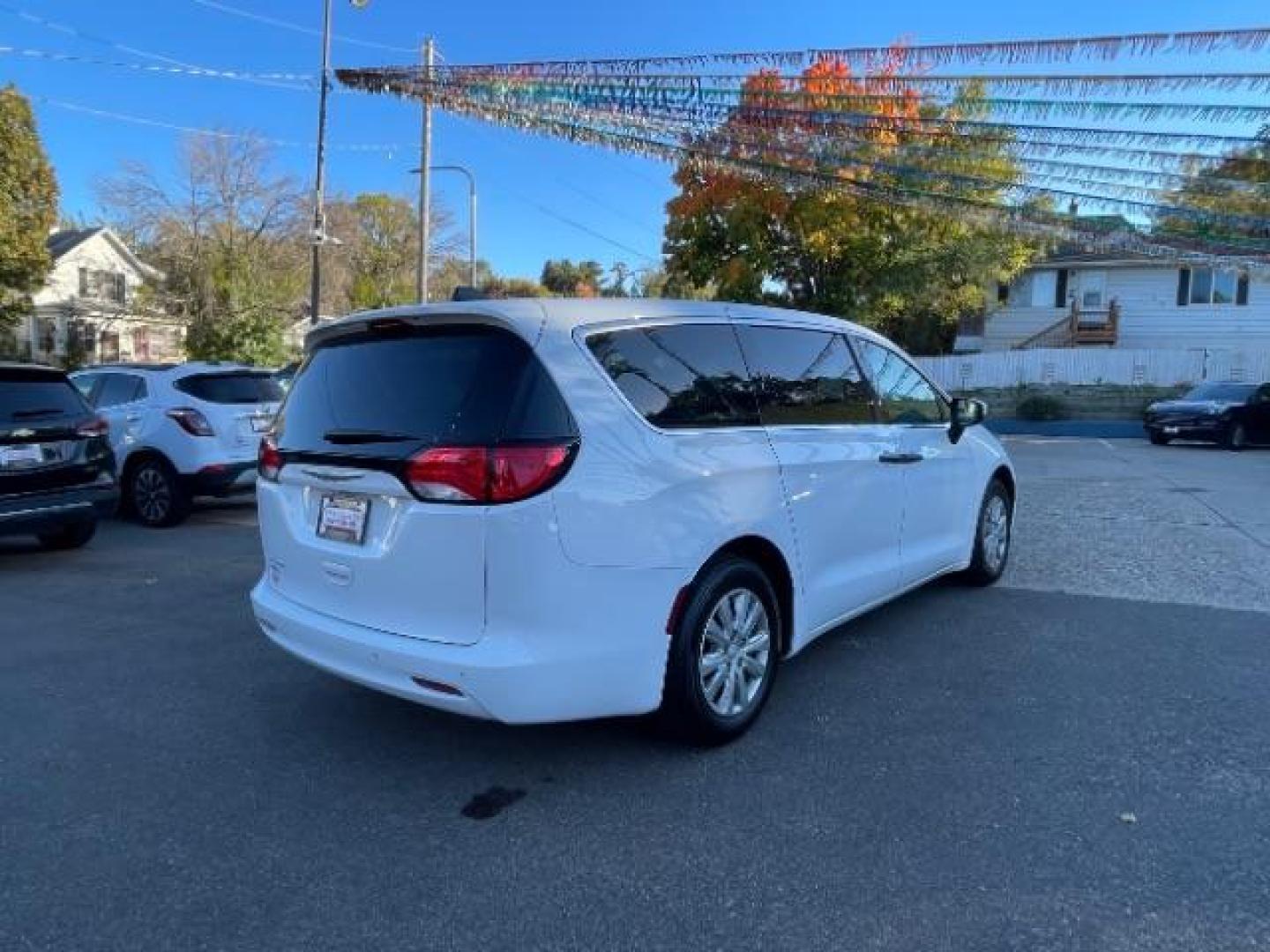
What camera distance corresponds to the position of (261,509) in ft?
13.3

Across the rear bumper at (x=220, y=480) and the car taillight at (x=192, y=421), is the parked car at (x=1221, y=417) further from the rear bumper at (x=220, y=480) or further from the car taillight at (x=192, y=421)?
the car taillight at (x=192, y=421)

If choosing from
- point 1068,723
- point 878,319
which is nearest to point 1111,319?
point 878,319

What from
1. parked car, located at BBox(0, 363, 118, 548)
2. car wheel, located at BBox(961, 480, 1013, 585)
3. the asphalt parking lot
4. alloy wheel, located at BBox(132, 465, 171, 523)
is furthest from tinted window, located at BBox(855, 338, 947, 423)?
alloy wheel, located at BBox(132, 465, 171, 523)

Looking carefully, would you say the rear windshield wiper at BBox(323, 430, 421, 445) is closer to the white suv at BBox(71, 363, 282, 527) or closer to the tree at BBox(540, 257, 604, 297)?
the white suv at BBox(71, 363, 282, 527)

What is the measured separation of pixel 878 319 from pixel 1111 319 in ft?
30.8

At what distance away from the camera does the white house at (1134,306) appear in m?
30.8

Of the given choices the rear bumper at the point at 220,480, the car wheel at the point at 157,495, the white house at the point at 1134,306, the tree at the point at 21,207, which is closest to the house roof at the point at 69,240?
the tree at the point at 21,207

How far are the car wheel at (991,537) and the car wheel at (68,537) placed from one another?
7.16 m

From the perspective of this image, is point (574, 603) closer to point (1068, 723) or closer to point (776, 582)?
point (776, 582)

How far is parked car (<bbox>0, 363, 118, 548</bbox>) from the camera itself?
275 inches

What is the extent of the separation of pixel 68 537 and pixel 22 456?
48.8 inches

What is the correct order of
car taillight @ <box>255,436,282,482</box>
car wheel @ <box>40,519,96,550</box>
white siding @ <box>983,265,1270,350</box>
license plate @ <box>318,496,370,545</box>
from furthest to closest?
white siding @ <box>983,265,1270,350</box>
car wheel @ <box>40,519,96,550</box>
car taillight @ <box>255,436,282,482</box>
license plate @ <box>318,496,370,545</box>

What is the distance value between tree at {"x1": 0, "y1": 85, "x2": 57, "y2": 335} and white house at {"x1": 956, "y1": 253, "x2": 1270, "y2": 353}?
3447cm

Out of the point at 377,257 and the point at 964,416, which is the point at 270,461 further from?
the point at 377,257
